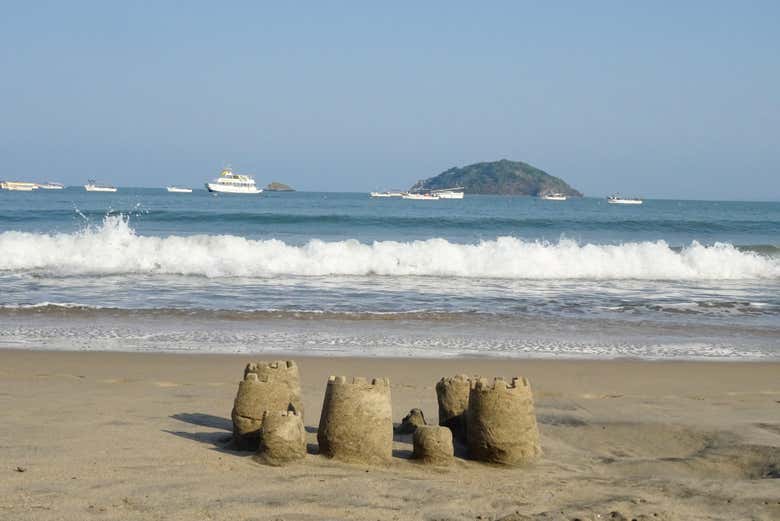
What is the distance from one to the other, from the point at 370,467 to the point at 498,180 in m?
124

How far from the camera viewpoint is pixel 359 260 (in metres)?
21.6

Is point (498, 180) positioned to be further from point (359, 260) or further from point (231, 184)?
point (359, 260)

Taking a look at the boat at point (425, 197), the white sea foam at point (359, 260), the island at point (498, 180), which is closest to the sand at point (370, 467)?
the white sea foam at point (359, 260)

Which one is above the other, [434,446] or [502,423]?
[502,423]

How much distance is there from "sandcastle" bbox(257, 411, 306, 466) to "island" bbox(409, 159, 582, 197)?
115 m

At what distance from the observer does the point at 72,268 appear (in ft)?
66.9

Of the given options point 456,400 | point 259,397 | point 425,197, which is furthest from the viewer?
point 425,197

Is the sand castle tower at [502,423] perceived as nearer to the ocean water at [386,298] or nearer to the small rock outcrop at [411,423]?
the small rock outcrop at [411,423]

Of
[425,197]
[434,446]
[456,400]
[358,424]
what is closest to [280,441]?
[358,424]

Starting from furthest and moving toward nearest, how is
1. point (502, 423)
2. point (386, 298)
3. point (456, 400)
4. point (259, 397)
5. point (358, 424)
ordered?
1. point (386, 298)
2. point (456, 400)
3. point (259, 397)
4. point (502, 423)
5. point (358, 424)

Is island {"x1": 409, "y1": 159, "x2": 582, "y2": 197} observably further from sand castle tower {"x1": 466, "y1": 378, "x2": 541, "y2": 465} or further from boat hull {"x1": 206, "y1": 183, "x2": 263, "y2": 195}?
sand castle tower {"x1": 466, "y1": 378, "x2": 541, "y2": 465}

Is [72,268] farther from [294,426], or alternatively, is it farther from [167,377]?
[294,426]

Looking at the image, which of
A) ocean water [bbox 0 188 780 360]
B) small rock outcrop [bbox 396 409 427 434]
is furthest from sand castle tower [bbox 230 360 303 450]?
ocean water [bbox 0 188 780 360]

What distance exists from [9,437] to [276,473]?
188 centimetres
